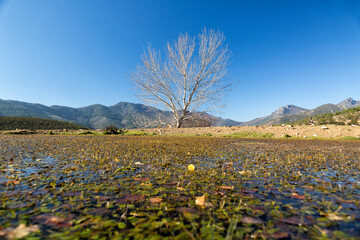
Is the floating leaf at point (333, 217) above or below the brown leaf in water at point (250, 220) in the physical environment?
above

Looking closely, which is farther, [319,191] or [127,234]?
[319,191]

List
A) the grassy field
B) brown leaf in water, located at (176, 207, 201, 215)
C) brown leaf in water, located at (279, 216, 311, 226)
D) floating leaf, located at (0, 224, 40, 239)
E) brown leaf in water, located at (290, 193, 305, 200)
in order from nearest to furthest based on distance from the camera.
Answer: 1. floating leaf, located at (0, 224, 40, 239)
2. the grassy field
3. brown leaf in water, located at (279, 216, 311, 226)
4. brown leaf in water, located at (176, 207, 201, 215)
5. brown leaf in water, located at (290, 193, 305, 200)

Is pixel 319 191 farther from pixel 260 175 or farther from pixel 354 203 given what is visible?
pixel 260 175

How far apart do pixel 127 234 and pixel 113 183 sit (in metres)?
1.12

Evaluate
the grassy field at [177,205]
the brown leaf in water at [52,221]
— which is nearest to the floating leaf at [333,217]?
the grassy field at [177,205]

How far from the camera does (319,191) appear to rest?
1.94 metres

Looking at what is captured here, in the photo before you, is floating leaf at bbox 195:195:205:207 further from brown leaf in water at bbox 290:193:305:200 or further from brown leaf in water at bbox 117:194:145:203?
brown leaf in water at bbox 290:193:305:200

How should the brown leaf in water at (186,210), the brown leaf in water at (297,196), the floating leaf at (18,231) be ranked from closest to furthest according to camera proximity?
1. the floating leaf at (18,231)
2. the brown leaf in water at (186,210)
3. the brown leaf in water at (297,196)

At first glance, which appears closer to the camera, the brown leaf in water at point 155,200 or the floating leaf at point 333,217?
the floating leaf at point 333,217

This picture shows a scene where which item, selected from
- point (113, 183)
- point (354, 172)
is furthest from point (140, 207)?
point (354, 172)

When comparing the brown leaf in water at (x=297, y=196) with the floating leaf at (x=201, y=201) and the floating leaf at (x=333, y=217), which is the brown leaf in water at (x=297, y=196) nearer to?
the floating leaf at (x=333, y=217)

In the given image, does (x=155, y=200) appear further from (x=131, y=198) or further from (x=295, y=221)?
(x=295, y=221)

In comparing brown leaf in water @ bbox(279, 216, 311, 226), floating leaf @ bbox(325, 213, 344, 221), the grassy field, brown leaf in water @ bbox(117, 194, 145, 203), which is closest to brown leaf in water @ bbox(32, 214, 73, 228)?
the grassy field

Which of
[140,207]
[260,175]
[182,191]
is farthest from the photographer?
[260,175]
